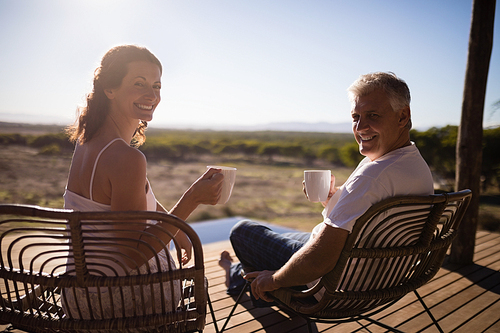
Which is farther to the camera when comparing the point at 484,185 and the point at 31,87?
the point at 31,87

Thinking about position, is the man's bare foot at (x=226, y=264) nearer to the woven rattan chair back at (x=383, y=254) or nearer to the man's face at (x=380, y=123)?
the woven rattan chair back at (x=383, y=254)

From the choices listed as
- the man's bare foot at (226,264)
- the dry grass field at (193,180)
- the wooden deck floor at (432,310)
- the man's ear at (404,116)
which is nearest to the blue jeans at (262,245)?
the wooden deck floor at (432,310)

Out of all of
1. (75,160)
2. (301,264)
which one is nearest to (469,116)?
(301,264)

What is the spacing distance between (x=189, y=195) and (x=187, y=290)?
17.7 inches

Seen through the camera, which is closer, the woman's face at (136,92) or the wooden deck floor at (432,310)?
the woman's face at (136,92)

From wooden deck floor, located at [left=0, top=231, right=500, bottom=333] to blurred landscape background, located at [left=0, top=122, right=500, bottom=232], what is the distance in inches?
47.7

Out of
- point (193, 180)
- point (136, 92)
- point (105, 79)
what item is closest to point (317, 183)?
point (136, 92)

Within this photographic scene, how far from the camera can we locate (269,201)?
18.1 meters

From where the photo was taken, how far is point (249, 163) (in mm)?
16891

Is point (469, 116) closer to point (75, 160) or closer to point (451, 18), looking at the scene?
point (75, 160)

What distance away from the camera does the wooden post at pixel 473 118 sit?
271cm

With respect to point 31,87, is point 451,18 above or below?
above

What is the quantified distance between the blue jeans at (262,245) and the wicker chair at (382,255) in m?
0.20

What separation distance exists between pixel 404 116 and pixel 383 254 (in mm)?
561
